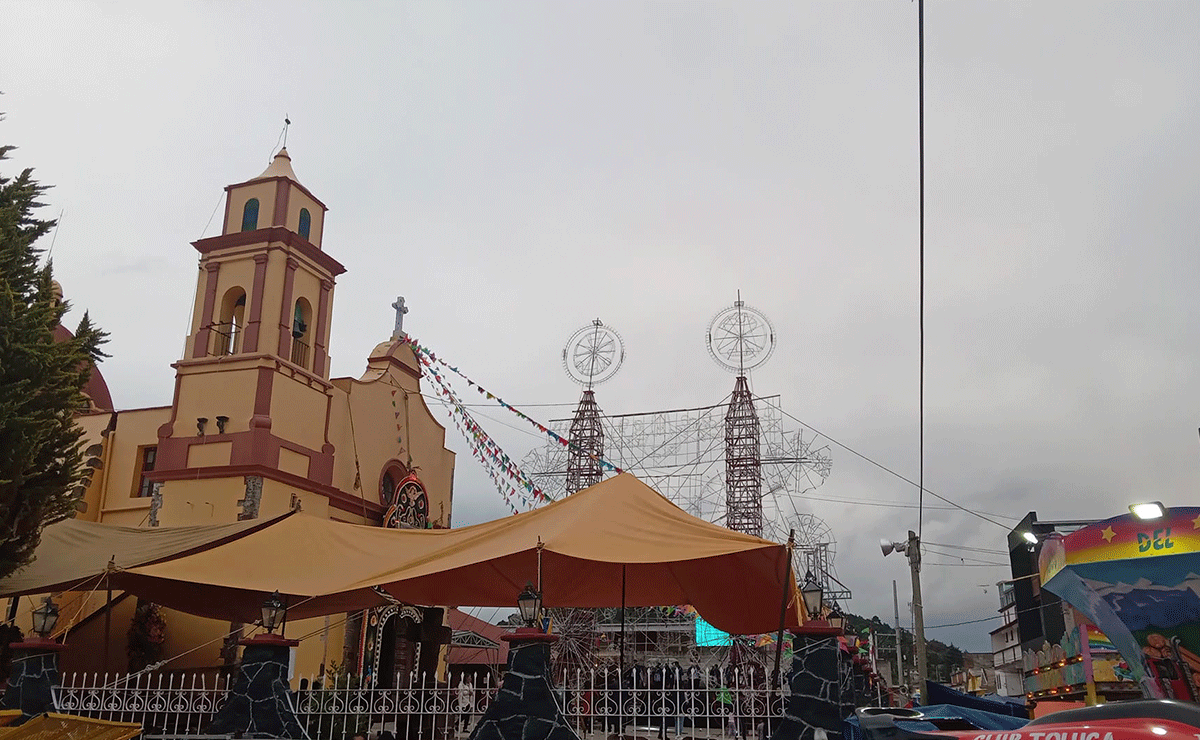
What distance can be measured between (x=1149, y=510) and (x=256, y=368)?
14414 millimetres

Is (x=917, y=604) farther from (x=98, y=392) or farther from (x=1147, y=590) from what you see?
(x=98, y=392)

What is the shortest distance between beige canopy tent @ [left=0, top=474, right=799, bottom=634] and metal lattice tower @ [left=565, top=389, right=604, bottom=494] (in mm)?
20567

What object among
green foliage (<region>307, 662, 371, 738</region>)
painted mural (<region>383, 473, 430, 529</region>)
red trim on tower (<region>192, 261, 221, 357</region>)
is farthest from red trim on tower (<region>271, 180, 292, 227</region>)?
green foliage (<region>307, 662, 371, 738</region>)

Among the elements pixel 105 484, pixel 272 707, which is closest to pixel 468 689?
pixel 272 707

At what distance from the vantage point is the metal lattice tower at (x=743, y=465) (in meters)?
35.6

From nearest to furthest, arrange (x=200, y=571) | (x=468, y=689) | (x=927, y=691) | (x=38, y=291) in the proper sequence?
(x=468, y=689) < (x=200, y=571) < (x=38, y=291) < (x=927, y=691)

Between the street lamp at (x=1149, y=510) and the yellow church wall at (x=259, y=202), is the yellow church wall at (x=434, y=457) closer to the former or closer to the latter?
the yellow church wall at (x=259, y=202)

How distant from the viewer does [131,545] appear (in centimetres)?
1212

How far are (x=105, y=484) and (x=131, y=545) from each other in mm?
6590

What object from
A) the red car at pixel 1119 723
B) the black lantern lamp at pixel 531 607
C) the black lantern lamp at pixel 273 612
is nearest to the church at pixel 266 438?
the black lantern lamp at pixel 273 612

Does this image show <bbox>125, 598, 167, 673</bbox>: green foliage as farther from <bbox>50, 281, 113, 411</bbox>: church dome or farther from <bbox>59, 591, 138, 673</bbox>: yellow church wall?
<bbox>50, 281, 113, 411</bbox>: church dome

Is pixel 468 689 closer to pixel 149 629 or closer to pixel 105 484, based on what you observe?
pixel 149 629

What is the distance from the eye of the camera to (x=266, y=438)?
1611 cm

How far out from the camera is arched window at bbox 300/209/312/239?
18641 millimetres
